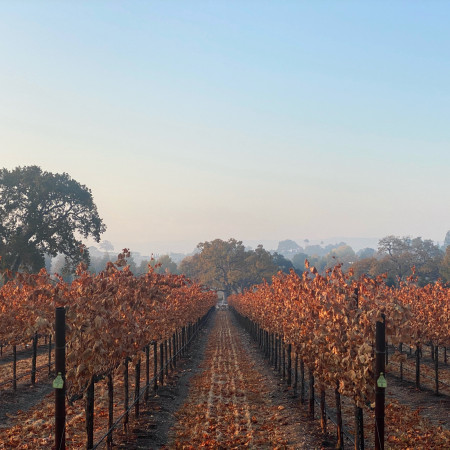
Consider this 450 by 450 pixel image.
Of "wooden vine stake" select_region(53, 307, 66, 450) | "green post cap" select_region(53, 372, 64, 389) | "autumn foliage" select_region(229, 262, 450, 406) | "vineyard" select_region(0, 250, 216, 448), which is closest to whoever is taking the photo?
"green post cap" select_region(53, 372, 64, 389)

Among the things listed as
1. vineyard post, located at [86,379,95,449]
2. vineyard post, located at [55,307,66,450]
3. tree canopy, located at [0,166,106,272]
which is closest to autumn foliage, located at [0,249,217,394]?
vineyard post, located at [86,379,95,449]

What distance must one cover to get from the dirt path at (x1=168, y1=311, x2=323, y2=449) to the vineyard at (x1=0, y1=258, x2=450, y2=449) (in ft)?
0.17

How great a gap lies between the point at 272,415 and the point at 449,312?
11.1 metres

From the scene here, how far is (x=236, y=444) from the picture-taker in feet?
43.5

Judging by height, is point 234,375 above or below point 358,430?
below

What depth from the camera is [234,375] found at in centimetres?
2527

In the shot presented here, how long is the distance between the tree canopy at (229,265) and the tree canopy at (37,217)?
7205cm

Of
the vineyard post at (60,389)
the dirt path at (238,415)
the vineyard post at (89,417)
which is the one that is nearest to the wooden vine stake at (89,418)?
the vineyard post at (89,417)

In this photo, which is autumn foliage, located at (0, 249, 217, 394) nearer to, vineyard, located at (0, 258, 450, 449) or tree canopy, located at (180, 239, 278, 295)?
vineyard, located at (0, 258, 450, 449)

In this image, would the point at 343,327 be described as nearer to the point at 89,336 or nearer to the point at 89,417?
the point at 89,336

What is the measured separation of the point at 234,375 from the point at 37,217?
30418 millimetres

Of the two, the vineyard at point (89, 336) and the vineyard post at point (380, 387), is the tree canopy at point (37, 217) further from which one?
the vineyard post at point (380, 387)

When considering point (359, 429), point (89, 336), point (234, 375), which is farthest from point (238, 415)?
point (234, 375)

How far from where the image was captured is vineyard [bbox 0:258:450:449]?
10484 mm
